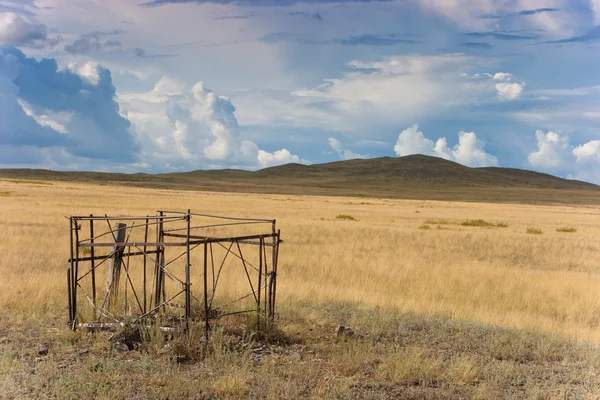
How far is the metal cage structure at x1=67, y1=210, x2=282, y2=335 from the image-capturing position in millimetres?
9758

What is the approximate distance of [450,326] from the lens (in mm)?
11227

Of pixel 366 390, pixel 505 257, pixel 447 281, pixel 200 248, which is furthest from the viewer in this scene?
pixel 505 257

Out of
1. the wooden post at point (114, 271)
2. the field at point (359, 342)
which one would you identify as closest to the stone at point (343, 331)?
the field at point (359, 342)

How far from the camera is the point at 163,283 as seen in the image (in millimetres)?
11094

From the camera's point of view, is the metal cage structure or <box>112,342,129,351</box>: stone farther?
the metal cage structure

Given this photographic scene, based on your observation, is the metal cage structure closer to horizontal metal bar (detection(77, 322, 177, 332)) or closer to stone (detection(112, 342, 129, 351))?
horizontal metal bar (detection(77, 322, 177, 332))

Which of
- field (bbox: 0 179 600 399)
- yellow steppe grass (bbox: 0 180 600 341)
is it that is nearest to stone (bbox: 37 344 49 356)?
field (bbox: 0 179 600 399)

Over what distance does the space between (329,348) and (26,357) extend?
16.3ft

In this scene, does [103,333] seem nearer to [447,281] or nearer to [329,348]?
[329,348]

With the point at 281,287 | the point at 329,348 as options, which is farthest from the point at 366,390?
the point at 281,287

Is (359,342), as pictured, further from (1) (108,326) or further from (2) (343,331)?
(1) (108,326)

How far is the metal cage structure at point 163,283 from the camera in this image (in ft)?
32.0

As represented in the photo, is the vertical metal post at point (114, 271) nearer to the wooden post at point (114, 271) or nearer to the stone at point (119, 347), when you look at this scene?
the wooden post at point (114, 271)

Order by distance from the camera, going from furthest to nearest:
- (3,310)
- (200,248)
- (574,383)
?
(200,248) → (3,310) → (574,383)
